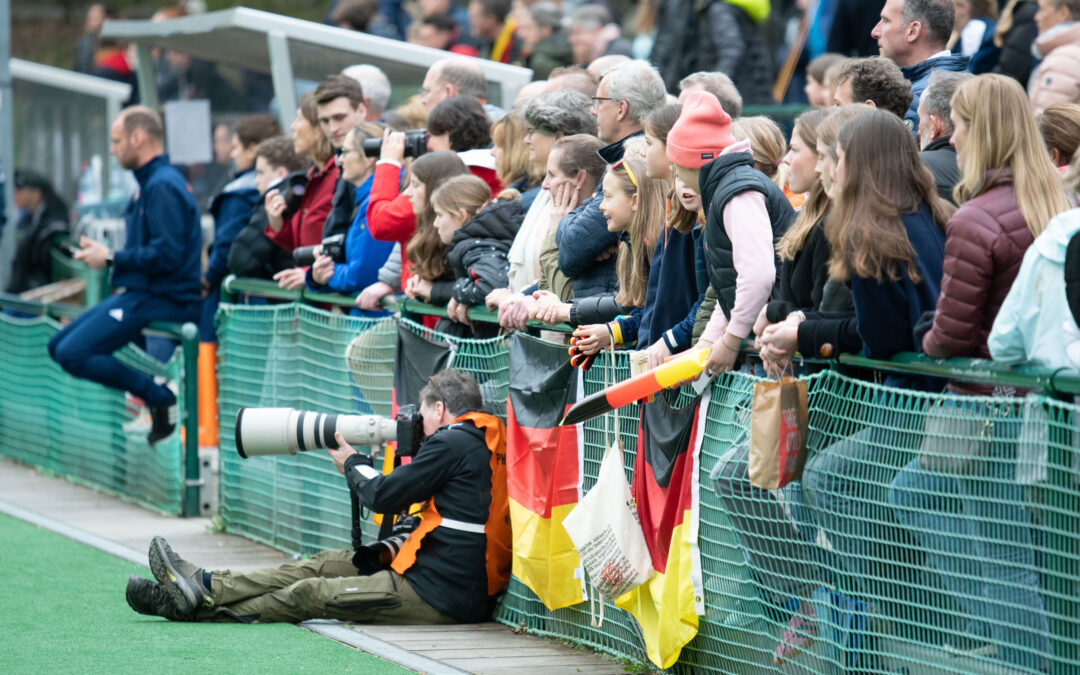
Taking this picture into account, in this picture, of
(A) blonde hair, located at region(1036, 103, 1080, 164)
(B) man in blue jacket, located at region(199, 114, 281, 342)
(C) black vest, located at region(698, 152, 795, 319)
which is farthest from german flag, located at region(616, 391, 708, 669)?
(B) man in blue jacket, located at region(199, 114, 281, 342)

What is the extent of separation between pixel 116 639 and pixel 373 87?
4.66 metres

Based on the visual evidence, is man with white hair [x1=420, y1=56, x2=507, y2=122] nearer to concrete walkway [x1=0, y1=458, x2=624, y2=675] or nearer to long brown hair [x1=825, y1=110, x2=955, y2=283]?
concrete walkway [x1=0, y1=458, x2=624, y2=675]

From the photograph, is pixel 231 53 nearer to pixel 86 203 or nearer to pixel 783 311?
pixel 86 203

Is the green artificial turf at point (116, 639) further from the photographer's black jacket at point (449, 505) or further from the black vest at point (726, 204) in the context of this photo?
the black vest at point (726, 204)

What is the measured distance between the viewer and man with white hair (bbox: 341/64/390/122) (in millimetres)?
10125

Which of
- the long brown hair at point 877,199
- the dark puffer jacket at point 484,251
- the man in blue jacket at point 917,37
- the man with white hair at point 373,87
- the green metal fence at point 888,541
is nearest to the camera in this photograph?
the green metal fence at point 888,541

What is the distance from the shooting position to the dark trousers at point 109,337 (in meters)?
10.4

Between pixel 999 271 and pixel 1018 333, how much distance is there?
0.97 ft

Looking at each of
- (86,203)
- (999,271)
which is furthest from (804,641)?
(86,203)

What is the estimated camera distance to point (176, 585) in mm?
6840

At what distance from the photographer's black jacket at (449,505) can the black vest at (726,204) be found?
66.3 inches

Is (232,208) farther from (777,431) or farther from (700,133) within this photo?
(777,431)

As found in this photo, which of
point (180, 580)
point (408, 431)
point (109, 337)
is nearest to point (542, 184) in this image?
point (408, 431)

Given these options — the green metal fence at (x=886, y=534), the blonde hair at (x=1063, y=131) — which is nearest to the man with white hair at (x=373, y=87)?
the green metal fence at (x=886, y=534)
